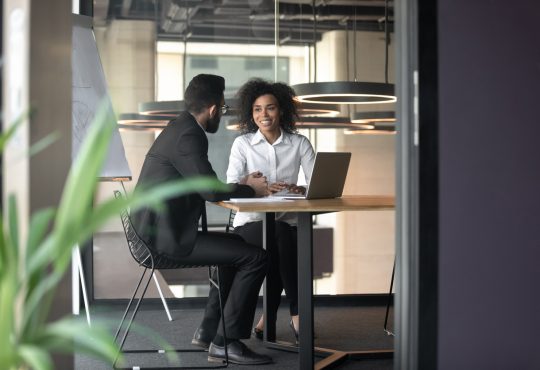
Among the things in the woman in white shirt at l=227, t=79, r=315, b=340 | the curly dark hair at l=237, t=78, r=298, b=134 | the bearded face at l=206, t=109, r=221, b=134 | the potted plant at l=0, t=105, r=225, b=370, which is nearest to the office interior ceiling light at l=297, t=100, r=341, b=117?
the curly dark hair at l=237, t=78, r=298, b=134

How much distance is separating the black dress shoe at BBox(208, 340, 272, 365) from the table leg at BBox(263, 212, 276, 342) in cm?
49

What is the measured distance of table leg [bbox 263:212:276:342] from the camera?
4629 mm

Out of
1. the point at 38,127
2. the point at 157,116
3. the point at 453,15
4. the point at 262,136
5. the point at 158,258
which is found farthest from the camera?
the point at 157,116

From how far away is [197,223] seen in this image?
414 cm

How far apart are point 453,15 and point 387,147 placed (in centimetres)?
327

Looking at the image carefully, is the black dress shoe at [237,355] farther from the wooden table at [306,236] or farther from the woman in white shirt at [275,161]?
the woman in white shirt at [275,161]

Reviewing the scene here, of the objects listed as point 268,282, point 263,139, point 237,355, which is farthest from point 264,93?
point 237,355

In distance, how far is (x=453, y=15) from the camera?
9.52ft

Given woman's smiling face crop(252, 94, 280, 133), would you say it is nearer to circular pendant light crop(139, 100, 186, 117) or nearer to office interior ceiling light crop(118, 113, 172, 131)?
circular pendant light crop(139, 100, 186, 117)

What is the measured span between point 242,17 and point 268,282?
211 cm

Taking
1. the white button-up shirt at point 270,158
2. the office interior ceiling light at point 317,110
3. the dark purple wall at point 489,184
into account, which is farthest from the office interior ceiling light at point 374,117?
the dark purple wall at point 489,184

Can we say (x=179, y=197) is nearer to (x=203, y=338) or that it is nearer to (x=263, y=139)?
(x=203, y=338)

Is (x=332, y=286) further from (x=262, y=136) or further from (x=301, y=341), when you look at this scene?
(x=301, y=341)

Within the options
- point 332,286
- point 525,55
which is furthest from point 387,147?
point 525,55
